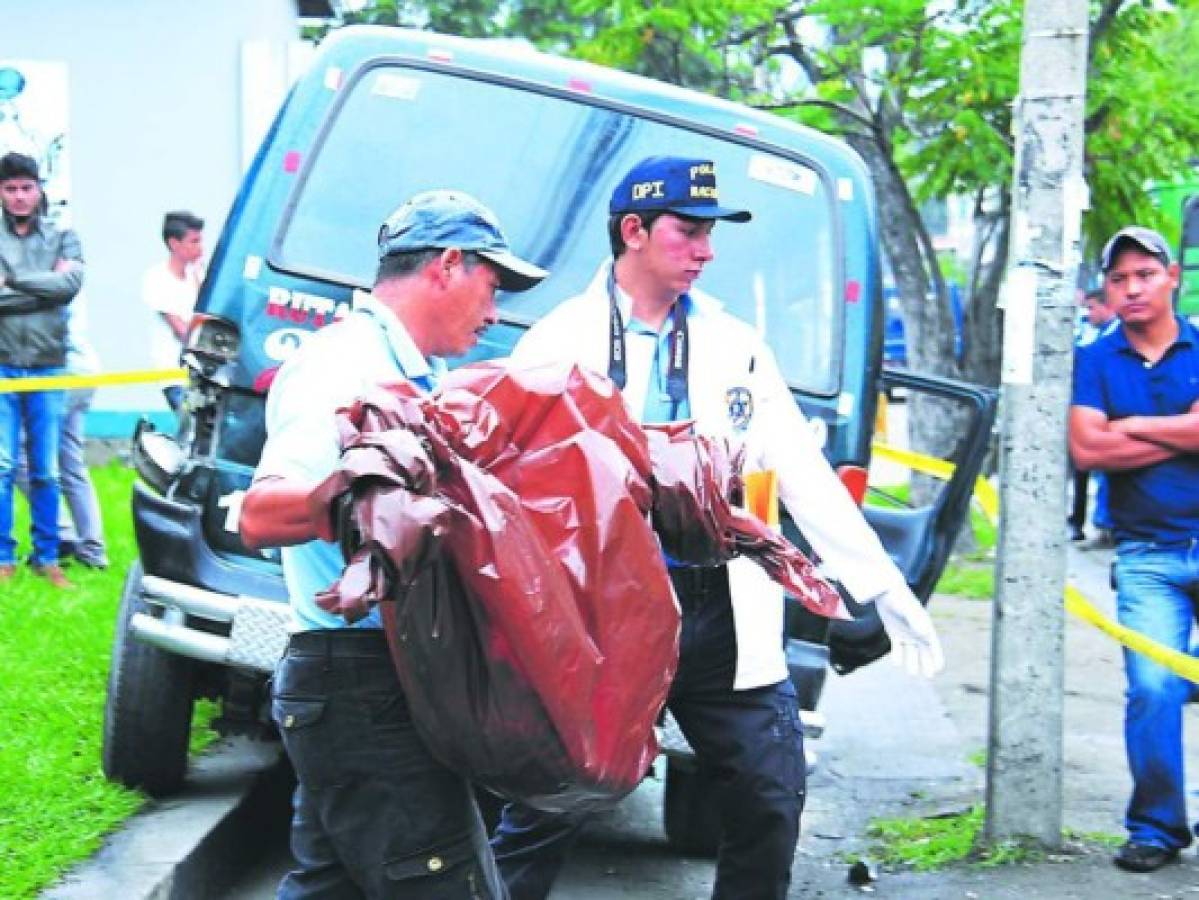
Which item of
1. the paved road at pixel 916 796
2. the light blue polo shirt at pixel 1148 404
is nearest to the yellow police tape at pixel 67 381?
the paved road at pixel 916 796

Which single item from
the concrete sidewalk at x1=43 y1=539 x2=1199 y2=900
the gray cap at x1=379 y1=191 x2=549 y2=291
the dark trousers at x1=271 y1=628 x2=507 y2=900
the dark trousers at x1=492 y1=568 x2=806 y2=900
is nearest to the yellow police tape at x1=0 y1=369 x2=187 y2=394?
the concrete sidewalk at x1=43 y1=539 x2=1199 y2=900

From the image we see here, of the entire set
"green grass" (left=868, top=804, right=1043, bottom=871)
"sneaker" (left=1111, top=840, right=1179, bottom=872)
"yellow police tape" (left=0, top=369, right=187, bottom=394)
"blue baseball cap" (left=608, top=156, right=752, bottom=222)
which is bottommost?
"green grass" (left=868, top=804, right=1043, bottom=871)

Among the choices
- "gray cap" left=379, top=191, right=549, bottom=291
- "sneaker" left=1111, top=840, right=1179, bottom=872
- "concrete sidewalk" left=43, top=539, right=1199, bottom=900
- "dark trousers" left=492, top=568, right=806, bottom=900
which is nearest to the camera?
"gray cap" left=379, top=191, right=549, bottom=291

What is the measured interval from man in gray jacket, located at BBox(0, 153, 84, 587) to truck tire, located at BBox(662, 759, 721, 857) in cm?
368

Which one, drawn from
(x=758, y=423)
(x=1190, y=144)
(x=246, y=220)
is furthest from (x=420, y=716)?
(x=1190, y=144)

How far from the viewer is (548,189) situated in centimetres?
632

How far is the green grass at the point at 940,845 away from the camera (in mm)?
6027

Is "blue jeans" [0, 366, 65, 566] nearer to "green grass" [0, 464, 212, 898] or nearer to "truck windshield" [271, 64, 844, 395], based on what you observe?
"green grass" [0, 464, 212, 898]

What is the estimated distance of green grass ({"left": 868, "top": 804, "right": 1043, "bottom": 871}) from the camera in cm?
603

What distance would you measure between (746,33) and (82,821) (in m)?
8.25

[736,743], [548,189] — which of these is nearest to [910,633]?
[736,743]

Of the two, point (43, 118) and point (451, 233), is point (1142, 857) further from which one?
point (43, 118)

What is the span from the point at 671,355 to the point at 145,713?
2.06m

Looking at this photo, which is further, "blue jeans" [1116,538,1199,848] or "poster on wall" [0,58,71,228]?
"poster on wall" [0,58,71,228]
